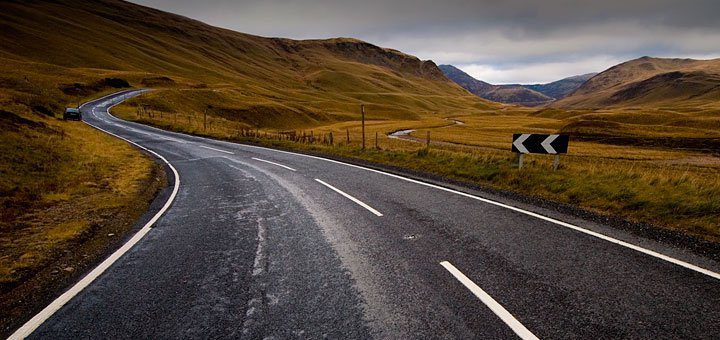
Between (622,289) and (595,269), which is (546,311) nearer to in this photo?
(622,289)

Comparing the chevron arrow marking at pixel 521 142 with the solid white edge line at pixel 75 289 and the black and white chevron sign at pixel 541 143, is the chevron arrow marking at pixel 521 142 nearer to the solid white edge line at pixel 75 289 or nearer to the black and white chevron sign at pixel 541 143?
the black and white chevron sign at pixel 541 143

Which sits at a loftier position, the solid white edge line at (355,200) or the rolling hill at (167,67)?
the rolling hill at (167,67)

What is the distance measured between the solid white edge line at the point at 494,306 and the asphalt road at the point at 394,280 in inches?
0.6

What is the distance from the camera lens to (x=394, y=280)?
184 inches

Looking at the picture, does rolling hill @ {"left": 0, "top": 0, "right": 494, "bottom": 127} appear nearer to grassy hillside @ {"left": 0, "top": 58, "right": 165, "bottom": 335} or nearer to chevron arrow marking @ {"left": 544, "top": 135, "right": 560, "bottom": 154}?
grassy hillside @ {"left": 0, "top": 58, "right": 165, "bottom": 335}

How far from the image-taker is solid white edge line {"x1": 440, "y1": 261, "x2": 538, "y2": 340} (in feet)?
11.4

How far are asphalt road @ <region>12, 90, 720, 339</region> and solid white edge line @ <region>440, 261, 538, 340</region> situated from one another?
0.02m

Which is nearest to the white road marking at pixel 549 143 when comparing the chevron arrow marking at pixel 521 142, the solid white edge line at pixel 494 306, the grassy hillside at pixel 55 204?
the chevron arrow marking at pixel 521 142

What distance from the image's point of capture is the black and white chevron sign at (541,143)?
35.6 ft

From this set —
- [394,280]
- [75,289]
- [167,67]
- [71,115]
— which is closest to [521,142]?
[394,280]

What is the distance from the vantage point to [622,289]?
4.33 m

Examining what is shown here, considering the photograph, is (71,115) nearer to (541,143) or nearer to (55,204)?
(55,204)

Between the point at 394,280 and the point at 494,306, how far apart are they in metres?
1.31

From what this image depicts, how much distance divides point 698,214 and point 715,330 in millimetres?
5421
